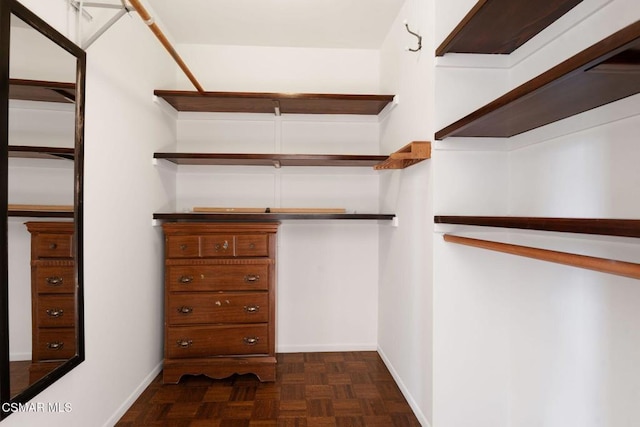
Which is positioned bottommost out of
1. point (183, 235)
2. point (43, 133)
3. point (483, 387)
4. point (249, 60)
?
point (483, 387)

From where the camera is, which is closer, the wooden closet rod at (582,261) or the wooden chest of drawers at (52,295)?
the wooden closet rod at (582,261)

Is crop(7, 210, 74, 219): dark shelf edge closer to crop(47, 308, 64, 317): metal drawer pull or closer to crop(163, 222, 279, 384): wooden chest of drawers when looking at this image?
crop(47, 308, 64, 317): metal drawer pull

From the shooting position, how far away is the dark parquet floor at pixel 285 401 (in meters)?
2.12

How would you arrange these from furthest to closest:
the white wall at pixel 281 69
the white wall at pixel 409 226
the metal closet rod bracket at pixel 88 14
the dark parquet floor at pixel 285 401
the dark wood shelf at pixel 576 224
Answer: the white wall at pixel 281 69
the dark parquet floor at pixel 285 401
the white wall at pixel 409 226
the metal closet rod bracket at pixel 88 14
the dark wood shelf at pixel 576 224

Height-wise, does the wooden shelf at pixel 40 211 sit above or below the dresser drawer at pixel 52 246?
above

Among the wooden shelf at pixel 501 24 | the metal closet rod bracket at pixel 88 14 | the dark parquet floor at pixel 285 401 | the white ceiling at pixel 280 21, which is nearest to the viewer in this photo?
the wooden shelf at pixel 501 24

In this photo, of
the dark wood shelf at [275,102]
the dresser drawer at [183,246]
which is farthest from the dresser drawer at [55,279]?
the dark wood shelf at [275,102]

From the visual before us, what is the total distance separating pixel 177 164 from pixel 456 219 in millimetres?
2393

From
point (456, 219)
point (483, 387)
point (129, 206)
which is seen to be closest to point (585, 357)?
point (483, 387)

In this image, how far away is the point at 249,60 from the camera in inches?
124

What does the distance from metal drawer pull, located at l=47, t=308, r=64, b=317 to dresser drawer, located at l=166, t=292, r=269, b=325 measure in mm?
973

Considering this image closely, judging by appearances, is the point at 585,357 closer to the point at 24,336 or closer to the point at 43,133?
the point at 24,336

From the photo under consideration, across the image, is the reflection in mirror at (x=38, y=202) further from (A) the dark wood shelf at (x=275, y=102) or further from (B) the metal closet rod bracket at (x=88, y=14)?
(A) the dark wood shelf at (x=275, y=102)

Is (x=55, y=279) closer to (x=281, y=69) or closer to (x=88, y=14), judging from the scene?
(x=88, y=14)
